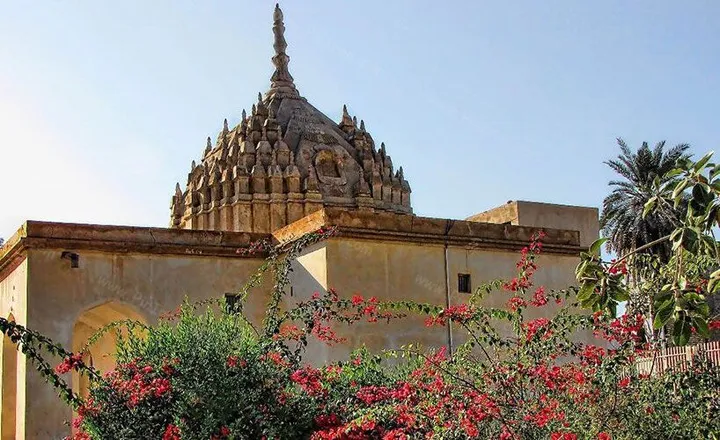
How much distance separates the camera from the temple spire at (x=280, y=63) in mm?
28453

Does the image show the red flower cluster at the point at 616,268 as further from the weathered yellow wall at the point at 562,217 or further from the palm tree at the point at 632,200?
the palm tree at the point at 632,200

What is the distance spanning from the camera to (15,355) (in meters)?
15.1

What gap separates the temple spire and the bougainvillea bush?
20003mm

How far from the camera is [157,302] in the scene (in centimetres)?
1407

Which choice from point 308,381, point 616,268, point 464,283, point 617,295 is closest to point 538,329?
point 616,268

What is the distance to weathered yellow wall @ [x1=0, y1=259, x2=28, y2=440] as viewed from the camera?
13.2 metres

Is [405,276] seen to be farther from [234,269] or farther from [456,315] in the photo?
[456,315]

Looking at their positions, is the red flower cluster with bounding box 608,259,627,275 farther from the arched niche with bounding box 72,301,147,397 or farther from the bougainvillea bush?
the arched niche with bounding box 72,301,147,397

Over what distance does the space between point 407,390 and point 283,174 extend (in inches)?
686

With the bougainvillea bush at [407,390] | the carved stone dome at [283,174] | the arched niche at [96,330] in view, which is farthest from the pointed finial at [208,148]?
the bougainvillea bush at [407,390]

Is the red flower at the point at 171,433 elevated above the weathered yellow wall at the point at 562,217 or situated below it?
below

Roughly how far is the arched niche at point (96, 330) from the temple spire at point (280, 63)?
1246 centimetres

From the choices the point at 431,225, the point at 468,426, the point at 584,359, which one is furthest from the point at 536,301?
the point at 431,225

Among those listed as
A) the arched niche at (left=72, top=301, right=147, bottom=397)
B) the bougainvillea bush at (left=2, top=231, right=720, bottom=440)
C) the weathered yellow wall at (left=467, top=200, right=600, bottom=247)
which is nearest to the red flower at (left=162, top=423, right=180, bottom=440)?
the bougainvillea bush at (left=2, top=231, right=720, bottom=440)
